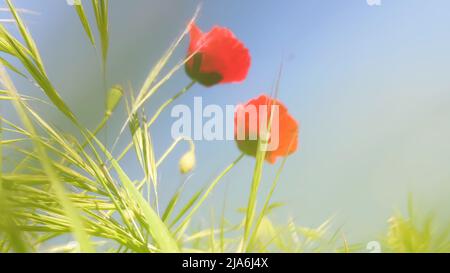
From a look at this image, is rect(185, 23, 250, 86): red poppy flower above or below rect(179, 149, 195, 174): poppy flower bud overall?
above

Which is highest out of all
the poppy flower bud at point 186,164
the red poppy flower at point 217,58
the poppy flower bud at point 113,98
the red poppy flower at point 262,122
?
the red poppy flower at point 217,58

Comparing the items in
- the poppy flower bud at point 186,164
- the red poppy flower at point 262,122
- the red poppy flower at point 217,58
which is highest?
the red poppy flower at point 217,58

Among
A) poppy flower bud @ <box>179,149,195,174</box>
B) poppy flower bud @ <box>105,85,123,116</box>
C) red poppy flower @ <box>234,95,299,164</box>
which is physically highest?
poppy flower bud @ <box>105,85,123,116</box>

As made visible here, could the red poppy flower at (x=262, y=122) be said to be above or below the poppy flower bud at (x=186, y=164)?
above

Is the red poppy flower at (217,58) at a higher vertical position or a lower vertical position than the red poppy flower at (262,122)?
higher
